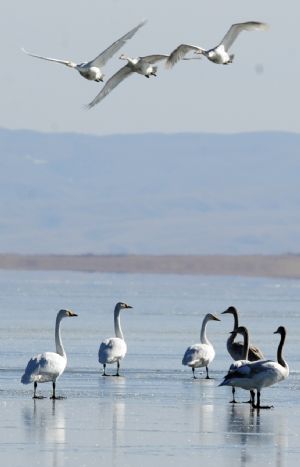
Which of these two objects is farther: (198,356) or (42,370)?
(198,356)

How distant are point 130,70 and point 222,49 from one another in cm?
124

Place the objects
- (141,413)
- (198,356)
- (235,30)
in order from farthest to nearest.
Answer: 1. (198,356)
2. (235,30)
3. (141,413)

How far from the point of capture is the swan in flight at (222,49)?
21.3 meters

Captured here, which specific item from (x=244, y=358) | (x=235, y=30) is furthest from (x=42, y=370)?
(x=235, y=30)

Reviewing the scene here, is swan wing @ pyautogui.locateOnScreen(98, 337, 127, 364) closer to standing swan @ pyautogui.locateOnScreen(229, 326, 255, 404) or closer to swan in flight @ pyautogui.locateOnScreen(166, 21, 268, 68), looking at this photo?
standing swan @ pyautogui.locateOnScreen(229, 326, 255, 404)

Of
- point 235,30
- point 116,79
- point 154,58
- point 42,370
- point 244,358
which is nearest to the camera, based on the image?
point 42,370

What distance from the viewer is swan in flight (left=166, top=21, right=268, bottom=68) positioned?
21297 millimetres

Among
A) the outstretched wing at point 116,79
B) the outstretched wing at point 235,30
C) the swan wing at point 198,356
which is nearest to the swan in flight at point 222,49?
the outstretched wing at point 235,30

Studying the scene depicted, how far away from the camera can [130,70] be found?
2211cm

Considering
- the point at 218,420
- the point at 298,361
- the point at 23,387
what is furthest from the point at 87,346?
the point at 218,420

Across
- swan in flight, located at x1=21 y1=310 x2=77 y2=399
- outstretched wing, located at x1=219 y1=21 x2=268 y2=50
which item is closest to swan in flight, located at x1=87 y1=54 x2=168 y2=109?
outstretched wing, located at x1=219 y1=21 x2=268 y2=50

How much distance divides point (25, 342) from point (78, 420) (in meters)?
13.3

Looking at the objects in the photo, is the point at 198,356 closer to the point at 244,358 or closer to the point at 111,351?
the point at 111,351

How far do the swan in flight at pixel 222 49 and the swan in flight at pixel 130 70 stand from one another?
185 millimetres
